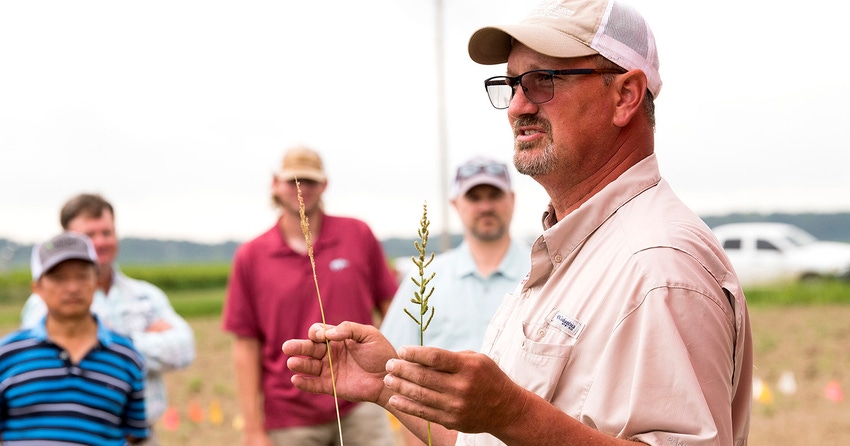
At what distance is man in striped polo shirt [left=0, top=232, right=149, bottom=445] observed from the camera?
3953 millimetres

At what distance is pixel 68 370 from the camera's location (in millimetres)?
4023

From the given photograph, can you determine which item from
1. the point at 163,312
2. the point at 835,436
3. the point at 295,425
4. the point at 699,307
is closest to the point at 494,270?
the point at 295,425

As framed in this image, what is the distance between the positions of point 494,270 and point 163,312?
181cm

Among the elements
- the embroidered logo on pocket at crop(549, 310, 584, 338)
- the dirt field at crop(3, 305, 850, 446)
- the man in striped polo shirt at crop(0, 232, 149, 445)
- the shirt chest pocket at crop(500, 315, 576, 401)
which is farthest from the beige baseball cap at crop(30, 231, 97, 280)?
the dirt field at crop(3, 305, 850, 446)

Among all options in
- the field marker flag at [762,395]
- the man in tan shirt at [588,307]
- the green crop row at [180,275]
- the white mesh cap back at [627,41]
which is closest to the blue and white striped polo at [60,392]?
the man in tan shirt at [588,307]

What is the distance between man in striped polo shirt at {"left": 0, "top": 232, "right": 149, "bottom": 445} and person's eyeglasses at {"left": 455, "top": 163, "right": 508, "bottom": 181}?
181 cm

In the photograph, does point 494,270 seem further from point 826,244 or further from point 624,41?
point 826,244

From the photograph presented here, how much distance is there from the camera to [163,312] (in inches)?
193

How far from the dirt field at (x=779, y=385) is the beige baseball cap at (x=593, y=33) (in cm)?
745

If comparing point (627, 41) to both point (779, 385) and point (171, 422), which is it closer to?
point (171, 422)

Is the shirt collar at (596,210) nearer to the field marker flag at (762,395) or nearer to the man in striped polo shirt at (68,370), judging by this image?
the man in striped polo shirt at (68,370)

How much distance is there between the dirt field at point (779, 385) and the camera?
360 inches

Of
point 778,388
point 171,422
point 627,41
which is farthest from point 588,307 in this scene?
point 778,388

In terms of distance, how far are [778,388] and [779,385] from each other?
0.06 meters
